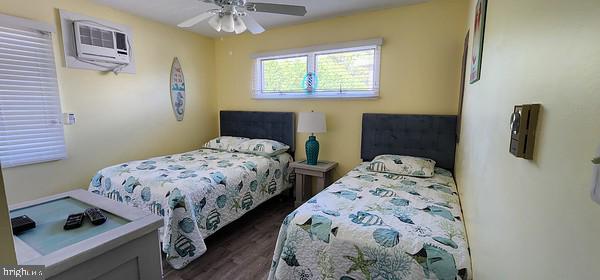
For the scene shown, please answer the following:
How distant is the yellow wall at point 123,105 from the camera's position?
8.02 ft

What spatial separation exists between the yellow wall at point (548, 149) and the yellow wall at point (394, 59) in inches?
72.3

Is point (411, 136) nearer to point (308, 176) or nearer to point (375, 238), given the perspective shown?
point (308, 176)

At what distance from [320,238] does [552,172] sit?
3.77 ft

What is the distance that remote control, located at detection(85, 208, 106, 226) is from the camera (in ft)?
3.43

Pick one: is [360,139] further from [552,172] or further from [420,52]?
[552,172]

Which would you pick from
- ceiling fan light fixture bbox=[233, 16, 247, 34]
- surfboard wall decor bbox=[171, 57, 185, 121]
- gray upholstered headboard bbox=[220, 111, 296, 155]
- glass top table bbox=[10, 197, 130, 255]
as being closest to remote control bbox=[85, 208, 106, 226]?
glass top table bbox=[10, 197, 130, 255]

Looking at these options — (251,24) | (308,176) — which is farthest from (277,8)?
(308,176)

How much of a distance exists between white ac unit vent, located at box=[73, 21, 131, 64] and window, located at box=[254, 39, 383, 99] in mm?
1582

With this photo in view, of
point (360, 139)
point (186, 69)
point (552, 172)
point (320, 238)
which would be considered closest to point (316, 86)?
point (360, 139)

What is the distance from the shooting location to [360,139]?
3.15 meters

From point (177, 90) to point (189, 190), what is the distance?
2.08 m

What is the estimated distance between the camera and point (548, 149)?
546 millimetres

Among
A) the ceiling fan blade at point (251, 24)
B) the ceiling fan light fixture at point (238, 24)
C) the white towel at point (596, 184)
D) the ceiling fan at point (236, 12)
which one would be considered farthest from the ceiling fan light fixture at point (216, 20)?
the white towel at point (596, 184)

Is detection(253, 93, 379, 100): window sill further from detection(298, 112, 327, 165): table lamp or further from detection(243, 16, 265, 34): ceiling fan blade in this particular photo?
detection(243, 16, 265, 34): ceiling fan blade
